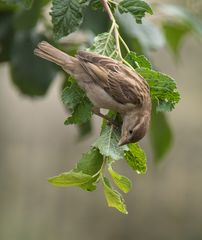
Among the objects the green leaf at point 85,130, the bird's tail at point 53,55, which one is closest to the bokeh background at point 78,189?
the green leaf at point 85,130

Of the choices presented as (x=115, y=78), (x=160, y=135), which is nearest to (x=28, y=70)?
(x=160, y=135)

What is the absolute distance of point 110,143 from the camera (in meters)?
1.59

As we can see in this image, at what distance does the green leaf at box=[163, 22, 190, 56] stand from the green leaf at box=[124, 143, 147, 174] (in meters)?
1.32

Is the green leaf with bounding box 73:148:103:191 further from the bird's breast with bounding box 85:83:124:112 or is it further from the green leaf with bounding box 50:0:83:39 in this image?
the green leaf with bounding box 50:0:83:39

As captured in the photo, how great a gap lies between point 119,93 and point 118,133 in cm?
11

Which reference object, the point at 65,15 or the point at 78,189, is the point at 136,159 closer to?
Result: the point at 65,15

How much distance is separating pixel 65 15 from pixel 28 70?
1.00m

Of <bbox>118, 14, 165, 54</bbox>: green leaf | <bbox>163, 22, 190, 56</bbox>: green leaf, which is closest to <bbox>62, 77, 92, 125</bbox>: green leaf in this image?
<bbox>118, 14, 165, 54</bbox>: green leaf

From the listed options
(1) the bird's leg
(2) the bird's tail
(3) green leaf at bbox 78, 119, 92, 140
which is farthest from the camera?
(3) green leaf at bbox 78, 119, 92, 140

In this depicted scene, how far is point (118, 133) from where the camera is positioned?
1.62m

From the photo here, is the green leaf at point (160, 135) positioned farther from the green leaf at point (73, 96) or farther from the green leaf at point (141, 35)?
the green leaf at point (73, 96)

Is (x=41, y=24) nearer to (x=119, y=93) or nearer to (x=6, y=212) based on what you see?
(x=119, y=93)

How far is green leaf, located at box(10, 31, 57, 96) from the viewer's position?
101 inches

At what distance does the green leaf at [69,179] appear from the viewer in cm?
153
